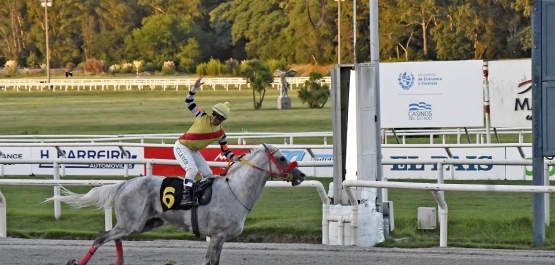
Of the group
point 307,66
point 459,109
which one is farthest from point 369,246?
point 307,66

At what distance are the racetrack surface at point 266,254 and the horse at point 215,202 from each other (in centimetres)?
58

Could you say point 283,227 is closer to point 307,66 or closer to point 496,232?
point 496,232

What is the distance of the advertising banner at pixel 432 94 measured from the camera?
17.5 m

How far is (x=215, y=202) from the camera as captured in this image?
24.6ft

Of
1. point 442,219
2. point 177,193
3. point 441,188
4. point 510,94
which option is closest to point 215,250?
point 177,193

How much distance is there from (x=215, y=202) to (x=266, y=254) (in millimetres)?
1375

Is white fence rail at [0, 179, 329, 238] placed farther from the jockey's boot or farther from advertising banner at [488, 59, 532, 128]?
advertising banner at [488, 59, 532, 128]

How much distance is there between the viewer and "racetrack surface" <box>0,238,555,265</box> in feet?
27.0

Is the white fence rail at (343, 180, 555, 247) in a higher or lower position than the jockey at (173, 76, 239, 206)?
lower

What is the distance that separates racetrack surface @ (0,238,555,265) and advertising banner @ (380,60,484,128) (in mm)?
8639

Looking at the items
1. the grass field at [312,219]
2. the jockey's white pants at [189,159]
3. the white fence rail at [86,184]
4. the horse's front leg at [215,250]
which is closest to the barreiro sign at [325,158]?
the grass field at [312,219]

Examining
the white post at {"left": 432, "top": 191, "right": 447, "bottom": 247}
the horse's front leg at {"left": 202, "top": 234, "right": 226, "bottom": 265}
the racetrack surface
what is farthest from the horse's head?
the white post at {"left": 432, "top": 191, "right": 447, "bottom": 247}

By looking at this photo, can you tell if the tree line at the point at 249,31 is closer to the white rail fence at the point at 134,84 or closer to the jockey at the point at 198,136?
the white rail fence at the point at 134,84

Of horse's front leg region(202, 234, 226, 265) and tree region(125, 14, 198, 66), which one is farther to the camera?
Answer: tree region(125, 14, 198, 66)
